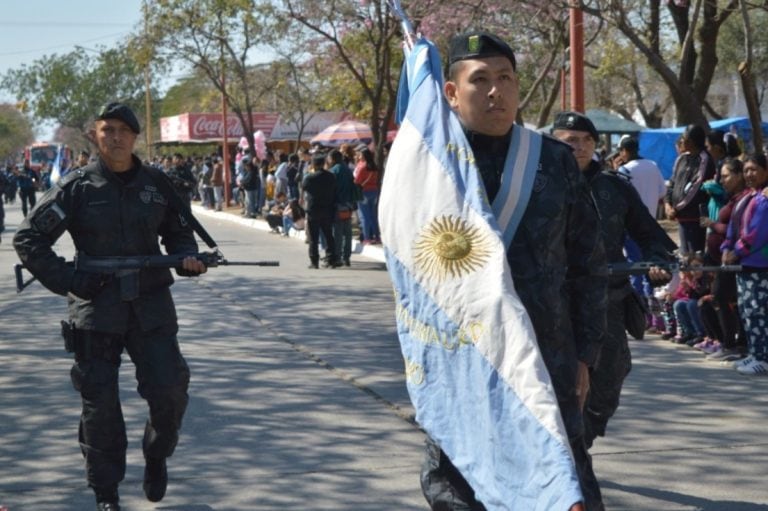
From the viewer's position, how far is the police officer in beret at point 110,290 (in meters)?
5.67

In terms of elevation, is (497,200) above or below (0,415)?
above

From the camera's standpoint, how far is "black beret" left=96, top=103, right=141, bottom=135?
5.79m

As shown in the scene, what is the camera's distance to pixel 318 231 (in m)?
18.9

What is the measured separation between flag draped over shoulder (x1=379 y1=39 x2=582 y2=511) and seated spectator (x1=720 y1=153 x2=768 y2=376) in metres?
6.09

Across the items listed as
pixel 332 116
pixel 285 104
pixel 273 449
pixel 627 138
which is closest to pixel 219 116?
pixel 332 116

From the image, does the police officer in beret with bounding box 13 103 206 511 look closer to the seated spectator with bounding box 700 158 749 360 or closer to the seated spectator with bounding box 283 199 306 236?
the seated spectator with bounding box 700 158 749 360

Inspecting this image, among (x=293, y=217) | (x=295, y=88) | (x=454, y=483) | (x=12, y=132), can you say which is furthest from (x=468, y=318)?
(x=12, y=132)

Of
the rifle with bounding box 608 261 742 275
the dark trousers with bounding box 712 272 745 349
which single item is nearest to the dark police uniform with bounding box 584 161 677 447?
the rifle with bounding box 608 261 742 275

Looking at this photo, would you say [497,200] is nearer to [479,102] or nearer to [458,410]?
[479,102]

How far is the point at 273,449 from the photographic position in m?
7.26

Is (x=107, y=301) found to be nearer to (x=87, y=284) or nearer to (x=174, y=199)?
(x=87, y=284)

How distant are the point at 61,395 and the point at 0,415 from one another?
2.22 ft

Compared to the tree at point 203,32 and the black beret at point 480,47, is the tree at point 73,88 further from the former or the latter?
the black beret at point 480,47

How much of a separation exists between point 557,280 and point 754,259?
6.19 meters
